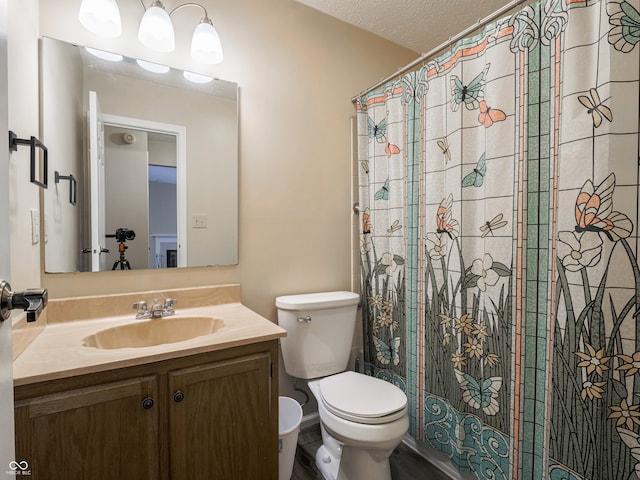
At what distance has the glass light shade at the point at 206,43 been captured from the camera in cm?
147

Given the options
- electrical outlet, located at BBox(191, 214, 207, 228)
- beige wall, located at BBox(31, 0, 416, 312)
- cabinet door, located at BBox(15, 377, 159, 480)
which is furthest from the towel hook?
cabinet door, located at BBox(15, 377, 159, 480)

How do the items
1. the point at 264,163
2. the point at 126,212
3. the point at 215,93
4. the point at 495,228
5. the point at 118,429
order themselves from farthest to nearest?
the point at 264,163 < the point at 215,93 < the point at 126,212 < the point at 495,228 < the point at 118,429

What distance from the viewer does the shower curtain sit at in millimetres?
950

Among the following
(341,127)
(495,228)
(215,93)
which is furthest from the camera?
(341,127)

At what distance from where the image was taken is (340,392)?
4.82 ft

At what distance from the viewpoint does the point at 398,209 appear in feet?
5.74

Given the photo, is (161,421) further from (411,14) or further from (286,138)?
(411,14)

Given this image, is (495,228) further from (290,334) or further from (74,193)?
(74,193)

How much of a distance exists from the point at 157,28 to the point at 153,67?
16cm

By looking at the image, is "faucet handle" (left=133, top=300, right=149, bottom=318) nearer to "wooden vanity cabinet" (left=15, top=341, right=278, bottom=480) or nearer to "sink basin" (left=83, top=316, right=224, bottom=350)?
"sink basin" (left=83, top=316, right=224, bottom=350)

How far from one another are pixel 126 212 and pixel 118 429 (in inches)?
34.0

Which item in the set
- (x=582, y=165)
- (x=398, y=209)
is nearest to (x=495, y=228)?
(x=582, y=165)

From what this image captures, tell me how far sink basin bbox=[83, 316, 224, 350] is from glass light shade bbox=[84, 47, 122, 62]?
1.11 metres

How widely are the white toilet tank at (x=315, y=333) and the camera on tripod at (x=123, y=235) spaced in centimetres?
75
